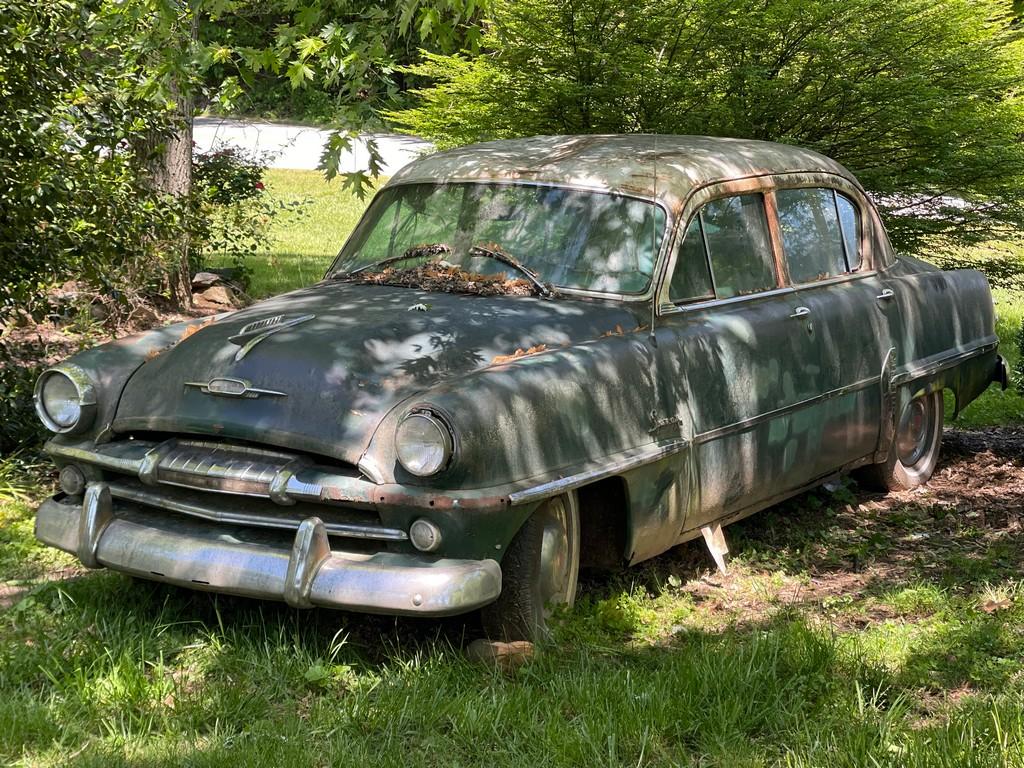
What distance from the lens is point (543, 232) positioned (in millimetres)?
5242

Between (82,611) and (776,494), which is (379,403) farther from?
(776,494)

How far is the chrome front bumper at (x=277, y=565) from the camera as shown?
382 cm

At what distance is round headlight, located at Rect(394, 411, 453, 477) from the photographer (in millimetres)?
3865

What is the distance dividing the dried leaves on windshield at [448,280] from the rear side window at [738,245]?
0.87m

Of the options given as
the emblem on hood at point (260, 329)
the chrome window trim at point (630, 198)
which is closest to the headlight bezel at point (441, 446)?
the emblem on hood at point (260, 329)

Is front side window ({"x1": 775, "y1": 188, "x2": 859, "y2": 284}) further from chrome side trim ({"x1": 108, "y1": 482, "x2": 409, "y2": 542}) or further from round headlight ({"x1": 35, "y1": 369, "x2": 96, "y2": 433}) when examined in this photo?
round headlight ({"x1": 35, "y1": 369, "x2": 96, "y2": 433})

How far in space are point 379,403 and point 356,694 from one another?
919 millimetres

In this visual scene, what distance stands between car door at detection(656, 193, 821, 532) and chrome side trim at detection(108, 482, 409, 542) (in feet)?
4.34

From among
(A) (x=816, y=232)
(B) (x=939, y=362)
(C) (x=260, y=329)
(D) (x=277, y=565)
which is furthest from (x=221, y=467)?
(B) (x=939, y=362)

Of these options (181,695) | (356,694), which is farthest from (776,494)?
(181,695)

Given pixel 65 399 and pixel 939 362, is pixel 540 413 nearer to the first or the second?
pixel 65 399

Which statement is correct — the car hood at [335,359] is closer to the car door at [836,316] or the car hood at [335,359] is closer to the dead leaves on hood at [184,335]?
the dead leaves on hood at [184,335]

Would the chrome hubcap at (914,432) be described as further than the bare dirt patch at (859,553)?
Yes

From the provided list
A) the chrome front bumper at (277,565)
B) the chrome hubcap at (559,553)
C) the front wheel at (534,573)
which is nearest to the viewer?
the chrome front bumper at (277,565)
